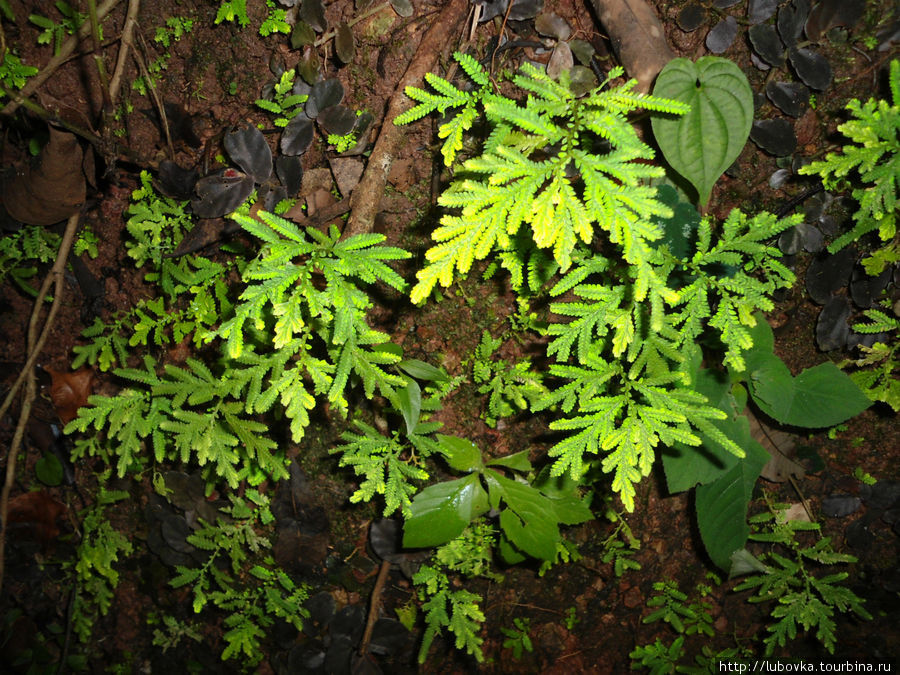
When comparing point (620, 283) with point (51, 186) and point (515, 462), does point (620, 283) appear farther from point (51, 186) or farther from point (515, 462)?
point (51, 186)

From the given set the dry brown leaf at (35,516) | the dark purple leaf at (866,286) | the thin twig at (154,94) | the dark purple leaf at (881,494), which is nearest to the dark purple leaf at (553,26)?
the dark purple leaf at (866,286)

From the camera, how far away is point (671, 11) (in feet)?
5.79

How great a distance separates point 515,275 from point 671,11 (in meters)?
1.01

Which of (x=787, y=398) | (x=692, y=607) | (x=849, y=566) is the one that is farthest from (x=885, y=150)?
(x=692, y=607)

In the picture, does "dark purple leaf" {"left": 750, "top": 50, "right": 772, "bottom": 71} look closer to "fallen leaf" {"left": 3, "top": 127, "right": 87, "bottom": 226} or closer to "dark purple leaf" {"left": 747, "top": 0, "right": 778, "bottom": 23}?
"dark purple leaf" {"left": 747, "top": 0, "right": 778, "bottom": 23}

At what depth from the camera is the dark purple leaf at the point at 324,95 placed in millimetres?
1963

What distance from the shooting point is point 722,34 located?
1741 mm

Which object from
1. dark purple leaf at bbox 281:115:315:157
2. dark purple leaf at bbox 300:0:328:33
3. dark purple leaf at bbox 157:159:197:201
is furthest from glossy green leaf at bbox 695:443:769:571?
dark purple leaf at bbox 157:159:197:201

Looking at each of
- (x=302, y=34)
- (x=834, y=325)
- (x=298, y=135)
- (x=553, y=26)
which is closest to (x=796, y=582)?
(x=834, y=325)

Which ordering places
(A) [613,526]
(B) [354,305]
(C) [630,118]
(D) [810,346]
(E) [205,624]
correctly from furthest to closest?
1. (E) [205,624]
2. (A) [613,526]
3. (D) [810,346]
4. (C) [630,118]
5. (B) [354,305]

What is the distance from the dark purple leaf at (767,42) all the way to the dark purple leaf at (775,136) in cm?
19

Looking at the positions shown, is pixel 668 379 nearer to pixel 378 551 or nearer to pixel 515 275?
pixel 515 275

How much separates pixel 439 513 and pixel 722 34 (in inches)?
74.1

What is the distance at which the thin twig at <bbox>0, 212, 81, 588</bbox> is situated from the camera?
239 cm
